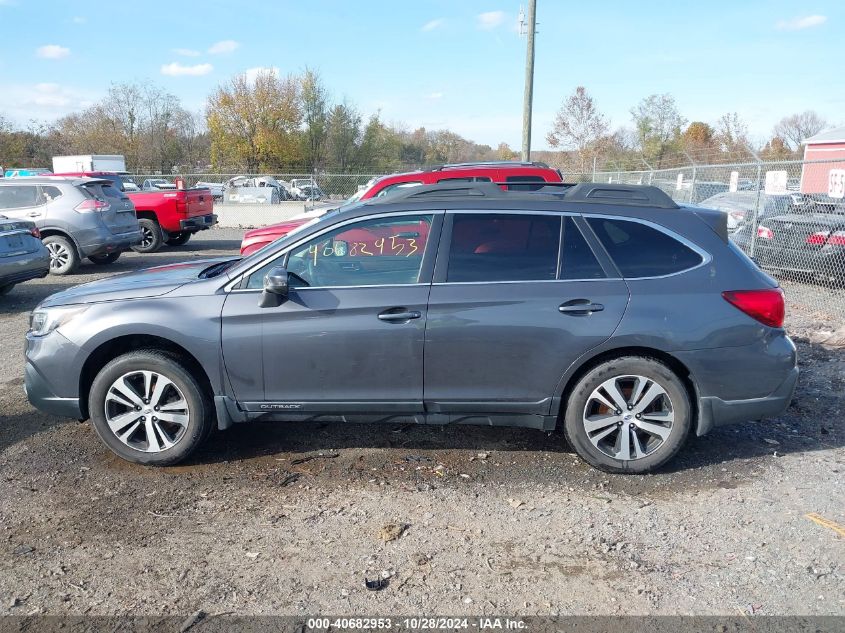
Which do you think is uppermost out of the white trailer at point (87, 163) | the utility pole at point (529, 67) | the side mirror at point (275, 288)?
the utility pole at point (529, 67)

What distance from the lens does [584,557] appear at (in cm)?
348

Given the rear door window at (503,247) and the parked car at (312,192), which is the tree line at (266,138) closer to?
the parked car at (312,192)

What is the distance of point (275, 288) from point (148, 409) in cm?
119

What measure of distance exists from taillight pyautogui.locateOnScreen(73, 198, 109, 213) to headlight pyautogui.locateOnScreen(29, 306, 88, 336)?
8.89 metres

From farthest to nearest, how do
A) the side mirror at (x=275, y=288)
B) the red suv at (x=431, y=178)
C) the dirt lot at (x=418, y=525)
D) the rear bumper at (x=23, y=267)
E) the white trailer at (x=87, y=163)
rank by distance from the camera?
the white trailer at (x=87, y=163), the red suv at (x=431, y=178), the rear bumper at (x=23, y=267), the side mirror at (x=275, y=288), the dirt lot at (x=418, y=525)

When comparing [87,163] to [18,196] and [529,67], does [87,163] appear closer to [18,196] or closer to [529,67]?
[18,196]

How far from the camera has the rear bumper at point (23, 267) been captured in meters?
9.41

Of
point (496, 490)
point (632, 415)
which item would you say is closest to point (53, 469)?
point (496, 490)

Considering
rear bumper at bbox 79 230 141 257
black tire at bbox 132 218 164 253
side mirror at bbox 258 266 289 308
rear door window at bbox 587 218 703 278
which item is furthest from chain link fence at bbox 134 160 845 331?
black tire at bbox 132 218 164 253

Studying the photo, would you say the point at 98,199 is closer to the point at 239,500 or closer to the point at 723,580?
the point at 239,500

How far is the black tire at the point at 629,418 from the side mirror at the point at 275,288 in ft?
6.30

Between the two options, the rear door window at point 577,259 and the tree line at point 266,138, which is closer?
the rear door window at point 577,259

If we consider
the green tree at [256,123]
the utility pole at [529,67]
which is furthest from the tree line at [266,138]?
the utility pole at [529,67]

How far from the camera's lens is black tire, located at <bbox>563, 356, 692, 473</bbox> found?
4234 millimetres
